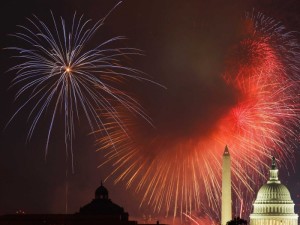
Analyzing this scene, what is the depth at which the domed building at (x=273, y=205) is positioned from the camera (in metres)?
174

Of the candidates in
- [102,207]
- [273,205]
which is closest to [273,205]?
[273,205]

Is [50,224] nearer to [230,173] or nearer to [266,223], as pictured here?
[230,173]

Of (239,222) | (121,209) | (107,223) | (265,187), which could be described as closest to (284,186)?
(265,187)

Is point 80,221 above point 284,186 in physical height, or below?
below

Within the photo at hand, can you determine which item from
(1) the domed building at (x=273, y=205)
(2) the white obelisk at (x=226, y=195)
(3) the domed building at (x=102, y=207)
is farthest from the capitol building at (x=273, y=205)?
(2) the white obelisk at (x=226, y=195)

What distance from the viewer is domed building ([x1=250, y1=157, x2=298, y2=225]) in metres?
174

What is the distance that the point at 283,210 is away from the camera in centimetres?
17438

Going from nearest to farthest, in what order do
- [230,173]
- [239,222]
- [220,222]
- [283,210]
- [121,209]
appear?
[239,222], [230,173], [220,222], [121,209], [283,210]

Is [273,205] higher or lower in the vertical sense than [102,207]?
higher

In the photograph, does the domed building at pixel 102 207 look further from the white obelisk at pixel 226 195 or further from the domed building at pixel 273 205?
the domed building at pixel 273 205

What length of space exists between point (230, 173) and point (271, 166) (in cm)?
5662

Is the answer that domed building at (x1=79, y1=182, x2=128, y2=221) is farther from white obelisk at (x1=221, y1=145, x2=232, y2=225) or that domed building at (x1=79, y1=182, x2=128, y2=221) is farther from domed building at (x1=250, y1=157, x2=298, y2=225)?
domed building at (x1=250, y1=157, x2=298, y2=225)

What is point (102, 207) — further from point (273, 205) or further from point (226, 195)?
point (273, 205)

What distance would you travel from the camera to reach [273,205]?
17288cm
